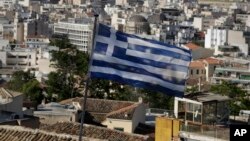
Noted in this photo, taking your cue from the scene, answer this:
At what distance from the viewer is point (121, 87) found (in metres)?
33.6

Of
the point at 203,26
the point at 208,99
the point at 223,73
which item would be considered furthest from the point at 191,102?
the point at 203,26

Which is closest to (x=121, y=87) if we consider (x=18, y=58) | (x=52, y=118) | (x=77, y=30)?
(x=52, y=118)

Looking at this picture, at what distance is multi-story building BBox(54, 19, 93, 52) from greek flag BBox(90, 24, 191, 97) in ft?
248

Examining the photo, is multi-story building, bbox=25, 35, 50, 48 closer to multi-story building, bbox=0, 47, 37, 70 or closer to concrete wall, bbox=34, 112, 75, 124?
multi-story building, bbox=0, 47, 37, 70

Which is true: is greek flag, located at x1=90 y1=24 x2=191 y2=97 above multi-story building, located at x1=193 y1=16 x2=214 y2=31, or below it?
above

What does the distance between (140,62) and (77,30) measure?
84047 mm

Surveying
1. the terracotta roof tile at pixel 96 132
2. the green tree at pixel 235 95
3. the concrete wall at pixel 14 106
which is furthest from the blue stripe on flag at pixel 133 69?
the green tree at pixel 235 95

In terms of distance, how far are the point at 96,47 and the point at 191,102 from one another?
8.90 feet

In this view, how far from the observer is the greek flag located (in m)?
11.1

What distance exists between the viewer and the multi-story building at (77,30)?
298 feet

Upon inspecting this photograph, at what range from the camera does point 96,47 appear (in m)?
11.0

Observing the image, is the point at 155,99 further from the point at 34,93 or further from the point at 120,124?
the point at 120,124

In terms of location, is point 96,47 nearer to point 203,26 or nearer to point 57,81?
point 57,81

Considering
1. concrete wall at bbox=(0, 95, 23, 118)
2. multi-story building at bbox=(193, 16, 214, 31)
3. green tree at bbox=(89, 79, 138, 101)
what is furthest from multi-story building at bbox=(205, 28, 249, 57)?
concrete wall at bbox=(0, 95, 23, 118)
